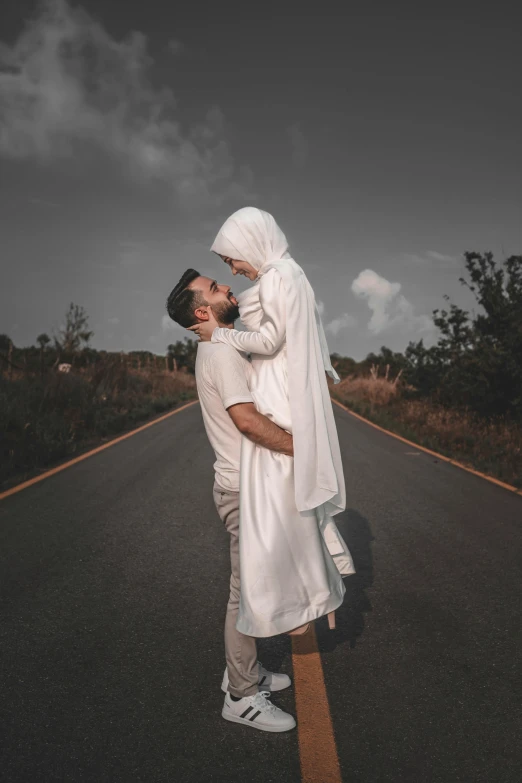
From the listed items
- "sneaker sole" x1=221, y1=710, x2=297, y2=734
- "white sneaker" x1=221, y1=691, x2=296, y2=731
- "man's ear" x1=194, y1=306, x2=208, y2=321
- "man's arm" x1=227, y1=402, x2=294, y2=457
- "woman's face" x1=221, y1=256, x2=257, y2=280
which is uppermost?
"woman's face" x1=221, y1=256, x2=257, y2=280

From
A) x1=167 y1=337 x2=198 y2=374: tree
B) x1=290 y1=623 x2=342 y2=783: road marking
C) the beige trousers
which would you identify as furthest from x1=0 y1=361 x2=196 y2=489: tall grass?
x1=167 y1=337 x2=198 y2=374: tree

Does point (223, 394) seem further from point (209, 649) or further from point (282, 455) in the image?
point (209, 649)

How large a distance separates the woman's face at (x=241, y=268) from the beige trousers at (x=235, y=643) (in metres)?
0.99

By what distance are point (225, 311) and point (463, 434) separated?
11.1 metres

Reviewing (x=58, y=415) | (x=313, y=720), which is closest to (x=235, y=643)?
(x=313, y=720)

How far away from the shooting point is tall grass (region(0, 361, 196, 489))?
32.4 feet

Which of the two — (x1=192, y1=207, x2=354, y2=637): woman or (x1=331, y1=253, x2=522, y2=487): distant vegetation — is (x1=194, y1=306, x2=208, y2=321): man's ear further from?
(x1=331, y1=253, x2=522, y2=487): distant vegetation

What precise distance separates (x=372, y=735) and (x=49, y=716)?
4.80ft

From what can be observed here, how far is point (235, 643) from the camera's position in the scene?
9.13ft

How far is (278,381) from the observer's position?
273 centimetres

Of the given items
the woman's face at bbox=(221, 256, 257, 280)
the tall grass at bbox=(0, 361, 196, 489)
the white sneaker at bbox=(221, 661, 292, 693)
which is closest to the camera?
the woman's face at bbox=(221, 256, 257, 280)

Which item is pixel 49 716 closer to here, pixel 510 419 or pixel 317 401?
pixel 317 401

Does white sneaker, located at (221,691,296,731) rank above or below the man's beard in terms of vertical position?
below

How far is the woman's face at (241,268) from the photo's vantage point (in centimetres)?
272
